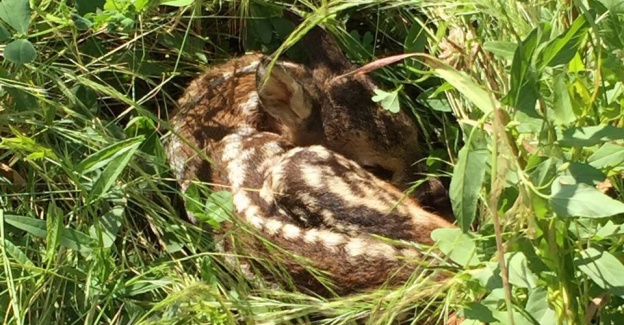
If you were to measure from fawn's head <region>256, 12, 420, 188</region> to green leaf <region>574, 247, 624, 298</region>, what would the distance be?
53.8 inches

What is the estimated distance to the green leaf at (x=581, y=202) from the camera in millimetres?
2281

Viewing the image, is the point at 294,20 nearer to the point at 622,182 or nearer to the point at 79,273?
the point at 79,273

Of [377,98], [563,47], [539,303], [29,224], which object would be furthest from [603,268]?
[29,224]

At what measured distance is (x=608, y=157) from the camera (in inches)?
98.2

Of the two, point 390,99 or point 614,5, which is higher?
point 614,5

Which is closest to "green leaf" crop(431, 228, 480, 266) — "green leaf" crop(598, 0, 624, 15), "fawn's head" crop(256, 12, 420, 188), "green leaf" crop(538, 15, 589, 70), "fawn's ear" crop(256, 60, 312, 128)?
"green leaf" crop(538, 15, 589, 70)

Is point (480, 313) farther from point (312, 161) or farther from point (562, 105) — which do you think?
point (312, 161)

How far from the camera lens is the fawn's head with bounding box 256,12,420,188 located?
3.81 metres

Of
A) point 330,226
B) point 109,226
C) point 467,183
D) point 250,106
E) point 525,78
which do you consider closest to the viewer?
point 467,183

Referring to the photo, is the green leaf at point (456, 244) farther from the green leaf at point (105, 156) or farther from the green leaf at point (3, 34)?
the green leaf at point (3, 34)

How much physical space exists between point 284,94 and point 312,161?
0.45 m

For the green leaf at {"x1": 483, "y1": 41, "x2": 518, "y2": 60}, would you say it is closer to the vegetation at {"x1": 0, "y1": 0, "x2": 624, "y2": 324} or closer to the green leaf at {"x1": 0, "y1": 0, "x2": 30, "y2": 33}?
the vegetation at {"x1": 0, "y1": 0, "x2": 624, "y2": 324}

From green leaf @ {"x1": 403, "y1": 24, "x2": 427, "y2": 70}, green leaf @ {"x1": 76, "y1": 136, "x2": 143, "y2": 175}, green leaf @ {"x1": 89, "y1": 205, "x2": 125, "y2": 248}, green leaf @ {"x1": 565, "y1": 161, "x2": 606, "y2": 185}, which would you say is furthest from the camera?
green leaf @ {"x1": 403, "y1": 24, "x2": 427, "y2": 70}

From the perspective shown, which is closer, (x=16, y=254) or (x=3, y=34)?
(x=16, y=254)
